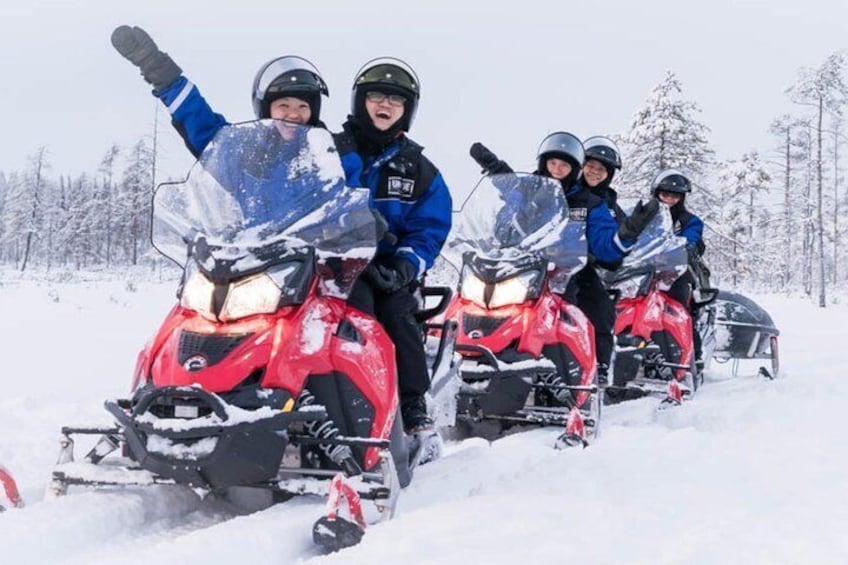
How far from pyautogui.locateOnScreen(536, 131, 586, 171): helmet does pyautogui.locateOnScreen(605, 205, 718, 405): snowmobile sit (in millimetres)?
1774

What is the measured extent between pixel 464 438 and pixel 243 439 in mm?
3103

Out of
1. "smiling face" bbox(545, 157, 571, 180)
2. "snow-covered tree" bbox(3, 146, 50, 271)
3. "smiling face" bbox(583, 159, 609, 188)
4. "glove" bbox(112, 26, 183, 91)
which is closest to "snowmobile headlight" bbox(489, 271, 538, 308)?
"smiling face" bbox(545, 157, 571, 180)

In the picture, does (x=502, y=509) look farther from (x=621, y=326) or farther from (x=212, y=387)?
(x=621, y=326)

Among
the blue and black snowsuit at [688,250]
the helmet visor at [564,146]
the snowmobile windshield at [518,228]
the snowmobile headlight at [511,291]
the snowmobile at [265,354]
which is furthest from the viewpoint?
the blue and black snowsuit at [688,250]

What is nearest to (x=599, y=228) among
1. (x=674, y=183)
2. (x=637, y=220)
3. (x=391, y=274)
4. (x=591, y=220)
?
(x=591, y=220)

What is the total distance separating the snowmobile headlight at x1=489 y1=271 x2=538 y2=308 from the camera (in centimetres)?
577

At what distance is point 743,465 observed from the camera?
4.09m

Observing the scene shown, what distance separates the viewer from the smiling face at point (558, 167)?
703 cm

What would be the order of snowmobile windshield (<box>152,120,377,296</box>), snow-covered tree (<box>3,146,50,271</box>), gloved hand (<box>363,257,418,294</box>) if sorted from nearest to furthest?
snowmobile windshield (<box>152,120,377,296</box>) < gloved hand (<box>363,257,418,294</box>) < snow-covered tree (<box>3,146,50,271</box>)

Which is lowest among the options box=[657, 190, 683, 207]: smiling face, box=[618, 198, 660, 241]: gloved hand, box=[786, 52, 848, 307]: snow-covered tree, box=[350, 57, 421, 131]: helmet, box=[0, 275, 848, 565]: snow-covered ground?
box=[0, 275, 848, 565]: snow-covered ground

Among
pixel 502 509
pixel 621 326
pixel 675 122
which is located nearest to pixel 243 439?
pixel 502 509

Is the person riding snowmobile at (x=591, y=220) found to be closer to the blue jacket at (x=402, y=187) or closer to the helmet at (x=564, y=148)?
the helmet at (x=564, y=148)

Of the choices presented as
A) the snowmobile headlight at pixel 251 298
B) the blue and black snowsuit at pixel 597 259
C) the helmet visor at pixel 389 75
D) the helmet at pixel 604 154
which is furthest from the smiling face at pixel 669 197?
the snowmobile headlight at pixel 251 298

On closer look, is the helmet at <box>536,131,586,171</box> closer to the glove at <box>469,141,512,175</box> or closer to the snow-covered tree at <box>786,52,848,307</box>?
the glove at <box>469,141,512,175</box>
